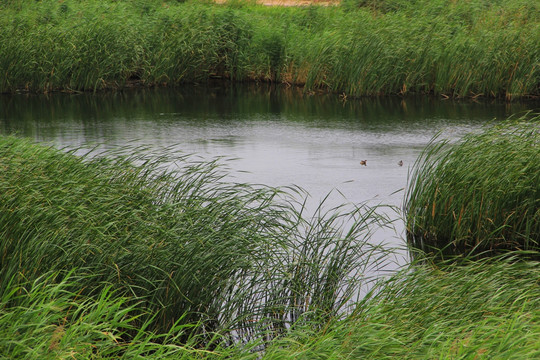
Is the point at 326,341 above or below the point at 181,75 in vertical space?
below

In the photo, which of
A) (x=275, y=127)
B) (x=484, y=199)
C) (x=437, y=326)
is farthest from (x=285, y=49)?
(x=437, y=326)

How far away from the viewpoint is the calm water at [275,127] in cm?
1120

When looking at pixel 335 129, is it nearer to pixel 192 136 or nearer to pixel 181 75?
pixel 192 136

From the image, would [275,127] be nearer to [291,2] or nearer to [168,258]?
[168,258]

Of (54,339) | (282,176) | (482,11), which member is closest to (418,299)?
(54,339)

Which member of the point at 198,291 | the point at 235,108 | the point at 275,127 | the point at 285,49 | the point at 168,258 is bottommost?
the point at 198,291

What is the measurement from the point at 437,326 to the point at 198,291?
1.77m

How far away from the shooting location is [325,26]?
20.3 metres

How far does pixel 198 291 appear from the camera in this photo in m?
5.60

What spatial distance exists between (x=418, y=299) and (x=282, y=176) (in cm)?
610

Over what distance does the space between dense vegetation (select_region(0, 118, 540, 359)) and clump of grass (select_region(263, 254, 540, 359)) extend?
1 centimetres

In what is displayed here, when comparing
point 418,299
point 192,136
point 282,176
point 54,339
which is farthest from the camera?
point 192,136

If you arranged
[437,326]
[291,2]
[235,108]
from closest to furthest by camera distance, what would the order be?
[437,326] < [235,108] < [291,2]

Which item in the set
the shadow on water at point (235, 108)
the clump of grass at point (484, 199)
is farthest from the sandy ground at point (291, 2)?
the clump of grass at point (484, 199)
